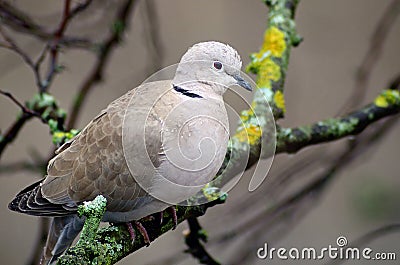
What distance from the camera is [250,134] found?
1247 mm

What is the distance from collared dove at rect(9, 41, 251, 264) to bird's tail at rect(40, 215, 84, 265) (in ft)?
0.17

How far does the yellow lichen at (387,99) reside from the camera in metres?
1.45

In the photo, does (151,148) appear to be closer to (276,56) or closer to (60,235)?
(60,235)

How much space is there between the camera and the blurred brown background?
2066 mm

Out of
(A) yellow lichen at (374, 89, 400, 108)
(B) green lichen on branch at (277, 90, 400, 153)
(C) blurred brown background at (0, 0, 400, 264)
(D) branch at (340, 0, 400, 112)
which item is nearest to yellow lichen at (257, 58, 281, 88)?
(B) green lichen on branch at (277, 90, 400, 153)

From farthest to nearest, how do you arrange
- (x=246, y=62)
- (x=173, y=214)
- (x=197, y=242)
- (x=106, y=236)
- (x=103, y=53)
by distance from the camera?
(x=246, y=62) < (x=103, y=53) < (x=197, y=242) < (x=173, y=214) < (x=106, y=236)

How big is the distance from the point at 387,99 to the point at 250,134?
0.40 metres

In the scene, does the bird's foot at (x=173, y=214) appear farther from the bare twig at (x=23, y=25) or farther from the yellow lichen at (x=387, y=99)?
the yellow lichen at (x=387, y=99)

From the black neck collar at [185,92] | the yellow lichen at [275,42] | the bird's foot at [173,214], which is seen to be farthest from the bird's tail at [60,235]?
the yellow lichen at [275,42]

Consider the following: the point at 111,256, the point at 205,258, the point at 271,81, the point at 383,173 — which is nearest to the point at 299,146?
the point at 271,81

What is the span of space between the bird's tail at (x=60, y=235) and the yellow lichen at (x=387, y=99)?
74 centimetres

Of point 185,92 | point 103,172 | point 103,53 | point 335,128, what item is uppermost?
point 103,53

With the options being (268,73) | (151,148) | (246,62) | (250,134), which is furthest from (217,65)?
(246,62)

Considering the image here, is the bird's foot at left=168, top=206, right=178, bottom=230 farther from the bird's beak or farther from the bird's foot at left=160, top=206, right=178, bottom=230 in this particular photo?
the bird's beak
